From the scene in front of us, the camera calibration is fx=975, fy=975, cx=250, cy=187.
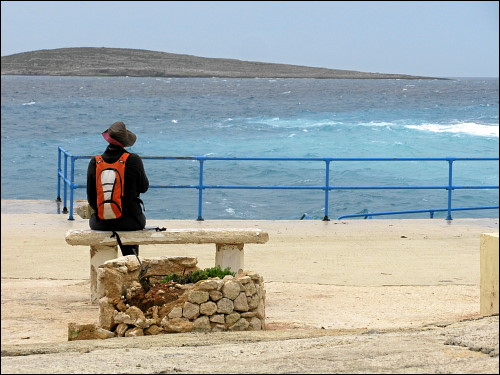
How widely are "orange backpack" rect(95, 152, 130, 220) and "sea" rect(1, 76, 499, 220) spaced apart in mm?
4507

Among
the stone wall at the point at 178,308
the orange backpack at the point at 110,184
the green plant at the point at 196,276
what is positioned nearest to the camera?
the stone wall at the point at 178,308

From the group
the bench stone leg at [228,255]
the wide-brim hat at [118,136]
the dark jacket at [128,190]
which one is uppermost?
the wide-brim hat at [118,136]

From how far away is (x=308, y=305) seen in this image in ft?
25.0

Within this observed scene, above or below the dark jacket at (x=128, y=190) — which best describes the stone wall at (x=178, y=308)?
below

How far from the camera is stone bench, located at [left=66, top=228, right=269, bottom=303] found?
23.9ft

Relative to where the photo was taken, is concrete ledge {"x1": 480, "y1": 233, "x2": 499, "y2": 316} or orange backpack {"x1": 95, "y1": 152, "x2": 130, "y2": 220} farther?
orange backpack {"x1": 95, "y1": 152, "x2": 130, "y2": 220}

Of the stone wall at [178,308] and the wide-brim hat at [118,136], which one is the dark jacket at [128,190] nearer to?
the wide-brim hat at [118,136]

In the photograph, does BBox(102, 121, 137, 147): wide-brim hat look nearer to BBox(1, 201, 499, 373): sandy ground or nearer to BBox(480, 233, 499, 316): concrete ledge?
BBox(1, 201, 499, 373): sandy ground

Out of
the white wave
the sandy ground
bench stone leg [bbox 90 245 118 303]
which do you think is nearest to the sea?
the white wave

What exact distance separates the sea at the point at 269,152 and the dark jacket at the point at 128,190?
441 cm

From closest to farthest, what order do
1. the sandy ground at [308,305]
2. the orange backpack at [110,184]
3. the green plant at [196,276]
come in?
the sandy ground at [308,305] < the green plant at [196,276] < the orange backpack at [110,184]

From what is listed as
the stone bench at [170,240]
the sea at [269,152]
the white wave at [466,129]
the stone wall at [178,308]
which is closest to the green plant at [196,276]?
the stone wall at [178,308]

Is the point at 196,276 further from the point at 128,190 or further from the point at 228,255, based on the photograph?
the point at 128,190

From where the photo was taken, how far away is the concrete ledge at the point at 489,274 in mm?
6457
